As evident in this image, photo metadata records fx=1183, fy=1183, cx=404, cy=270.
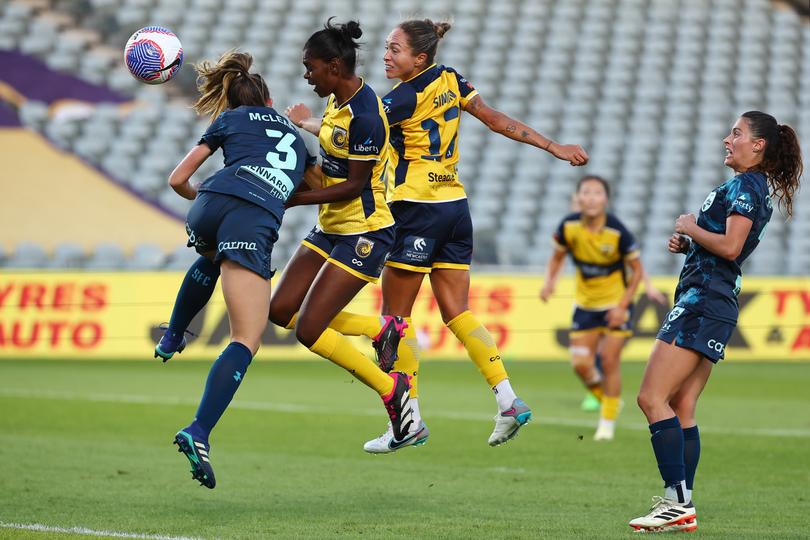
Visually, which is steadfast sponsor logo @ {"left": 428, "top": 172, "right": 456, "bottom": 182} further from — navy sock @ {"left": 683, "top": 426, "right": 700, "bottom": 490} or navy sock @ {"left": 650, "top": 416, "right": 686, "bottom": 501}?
navy sock @ {"left": 683, "top": 426, "right": 700, "bottom": 490}

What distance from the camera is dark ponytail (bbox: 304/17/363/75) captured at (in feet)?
21.9

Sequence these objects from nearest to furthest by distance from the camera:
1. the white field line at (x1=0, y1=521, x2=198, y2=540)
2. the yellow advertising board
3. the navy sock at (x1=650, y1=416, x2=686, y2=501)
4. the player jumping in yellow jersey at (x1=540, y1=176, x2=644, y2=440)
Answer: the white field line at (x1=0, y1=521, x2=198, y2=540)
the navy sock at (x1=650, y1=416, x2=686, y2=501)
the player jumping in yellow jersey at (x1=540, y1=176, x2=644, y2=440)
the yellow advertising board

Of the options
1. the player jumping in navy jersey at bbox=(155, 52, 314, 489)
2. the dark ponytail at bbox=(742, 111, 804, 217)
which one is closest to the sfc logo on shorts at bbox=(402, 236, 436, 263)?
the player jumping in navy jersey at bbox=(155, 52, 314, 489)

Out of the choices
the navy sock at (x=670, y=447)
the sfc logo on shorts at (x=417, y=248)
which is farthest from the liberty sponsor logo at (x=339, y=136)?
the navy sock at (x=670, y=447)

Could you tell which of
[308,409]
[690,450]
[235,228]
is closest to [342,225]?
[235,228]

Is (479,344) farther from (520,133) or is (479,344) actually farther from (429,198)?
(520,133)

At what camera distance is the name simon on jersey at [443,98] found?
7.02 meters


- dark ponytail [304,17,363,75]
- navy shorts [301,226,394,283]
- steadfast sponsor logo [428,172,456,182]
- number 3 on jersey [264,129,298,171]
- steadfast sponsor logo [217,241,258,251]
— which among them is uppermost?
dark ponytail [304,17,363,75]

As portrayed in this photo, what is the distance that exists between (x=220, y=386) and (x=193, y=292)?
97cm

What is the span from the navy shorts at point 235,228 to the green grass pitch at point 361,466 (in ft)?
4.70

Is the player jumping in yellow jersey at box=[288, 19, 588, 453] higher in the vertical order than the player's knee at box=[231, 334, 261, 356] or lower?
higher

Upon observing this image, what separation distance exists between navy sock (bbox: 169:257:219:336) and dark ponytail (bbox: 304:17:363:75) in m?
1.39

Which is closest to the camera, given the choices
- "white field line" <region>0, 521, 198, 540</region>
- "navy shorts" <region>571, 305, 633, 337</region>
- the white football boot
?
"white field line" <region>0, 521, 198, 540</region>

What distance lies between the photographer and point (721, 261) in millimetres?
6316
